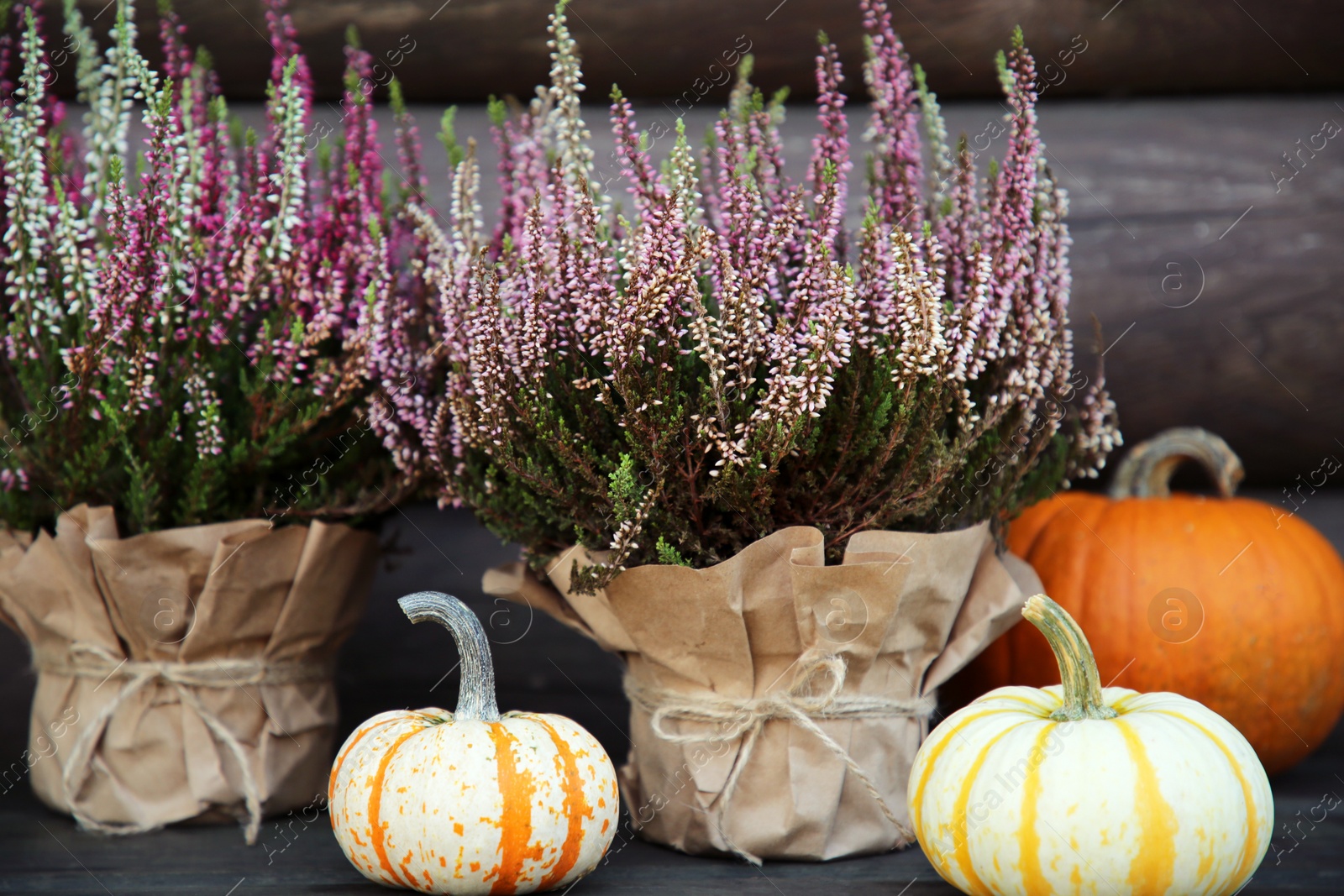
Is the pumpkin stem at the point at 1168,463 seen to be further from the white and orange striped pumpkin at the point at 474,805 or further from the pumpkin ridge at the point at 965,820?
the white and orange striped pumpkin at the point at 474,805

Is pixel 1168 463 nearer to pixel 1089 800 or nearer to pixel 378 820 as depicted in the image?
pixel 1089 800

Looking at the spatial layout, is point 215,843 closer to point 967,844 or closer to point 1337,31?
point 967,844

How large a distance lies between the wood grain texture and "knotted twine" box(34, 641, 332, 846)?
930mm

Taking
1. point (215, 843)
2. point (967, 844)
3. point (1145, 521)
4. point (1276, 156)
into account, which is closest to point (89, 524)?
point (215, 843)

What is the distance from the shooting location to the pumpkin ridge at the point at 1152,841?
3.16ft

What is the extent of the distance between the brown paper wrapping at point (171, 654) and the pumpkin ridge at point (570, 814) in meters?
0.40

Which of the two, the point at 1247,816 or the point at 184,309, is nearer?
the point at 1247,816

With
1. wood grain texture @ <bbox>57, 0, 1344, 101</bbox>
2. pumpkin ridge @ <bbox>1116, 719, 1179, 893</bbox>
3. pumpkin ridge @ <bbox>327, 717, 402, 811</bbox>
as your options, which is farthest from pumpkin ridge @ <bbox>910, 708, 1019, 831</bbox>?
wood grain texture @ <bbox>57, 0, 1344, 101</bbox>

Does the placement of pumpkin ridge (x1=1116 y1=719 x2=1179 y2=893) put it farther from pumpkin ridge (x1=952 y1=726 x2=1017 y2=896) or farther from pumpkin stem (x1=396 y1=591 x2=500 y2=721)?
pumpkin stem (x1=396 y1=591 x2=500 y2=721)

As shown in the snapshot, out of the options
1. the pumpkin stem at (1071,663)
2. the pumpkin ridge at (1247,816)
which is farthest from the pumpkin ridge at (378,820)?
the pumpkin ridge at (1247,816)

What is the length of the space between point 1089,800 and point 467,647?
2.00ft

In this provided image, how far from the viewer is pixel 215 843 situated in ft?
4.15

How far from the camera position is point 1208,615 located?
1.46m

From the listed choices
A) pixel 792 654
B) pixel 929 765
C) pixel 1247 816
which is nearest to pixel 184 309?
pixel 792 654
